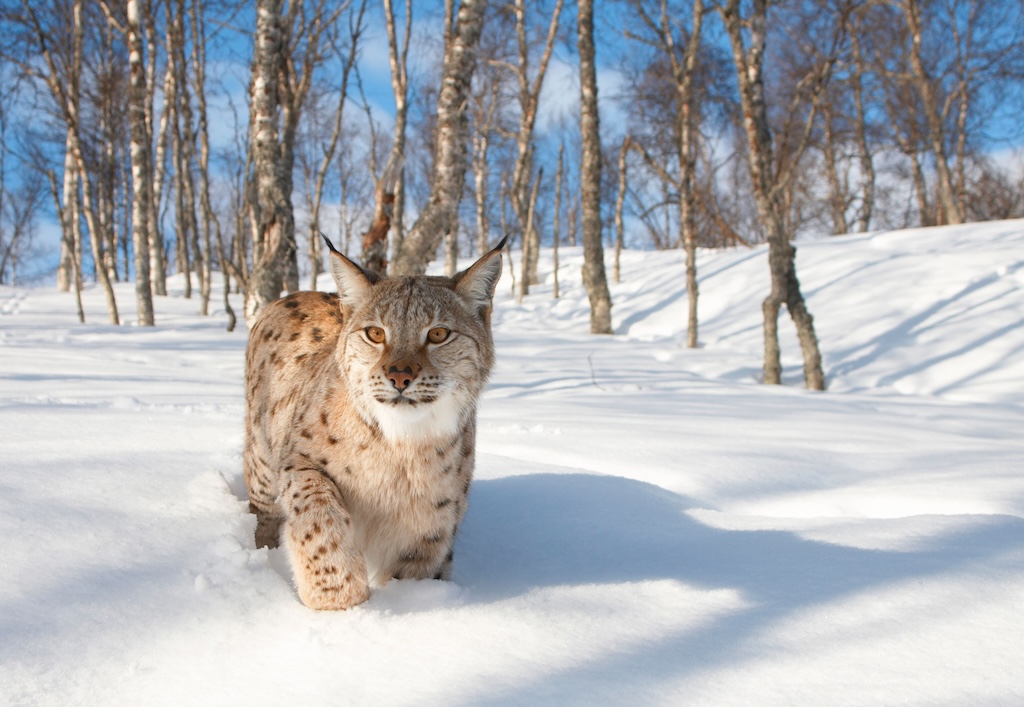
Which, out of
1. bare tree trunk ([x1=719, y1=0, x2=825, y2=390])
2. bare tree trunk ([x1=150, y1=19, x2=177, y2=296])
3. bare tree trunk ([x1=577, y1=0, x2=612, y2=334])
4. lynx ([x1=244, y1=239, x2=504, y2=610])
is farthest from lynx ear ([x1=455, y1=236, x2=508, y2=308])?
bare tree trunk ([x1=150, y1=19, x2=177, y2=296])

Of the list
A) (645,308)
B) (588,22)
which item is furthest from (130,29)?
(645,308)

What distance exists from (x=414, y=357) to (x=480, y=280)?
0.51 meters

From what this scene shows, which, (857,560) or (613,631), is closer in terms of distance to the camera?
(613,631)

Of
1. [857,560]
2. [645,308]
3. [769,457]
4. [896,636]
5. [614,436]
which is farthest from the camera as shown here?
[645,308]

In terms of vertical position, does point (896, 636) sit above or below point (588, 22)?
below

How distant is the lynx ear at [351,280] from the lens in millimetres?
2696

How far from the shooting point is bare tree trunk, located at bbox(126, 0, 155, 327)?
1320 cm

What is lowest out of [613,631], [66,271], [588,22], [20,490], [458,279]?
[613,631]

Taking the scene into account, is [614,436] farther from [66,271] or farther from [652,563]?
[66,271]

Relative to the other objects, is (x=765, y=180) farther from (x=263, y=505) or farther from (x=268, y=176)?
(x=263, y=505)

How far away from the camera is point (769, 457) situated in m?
4.31

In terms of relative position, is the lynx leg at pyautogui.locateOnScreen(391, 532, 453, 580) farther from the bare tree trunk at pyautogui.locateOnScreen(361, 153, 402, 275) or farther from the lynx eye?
the bare tree trunk at pyautogui.locateOnScreen(361, 153, 402, 275)

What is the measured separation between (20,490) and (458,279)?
5.81 ft

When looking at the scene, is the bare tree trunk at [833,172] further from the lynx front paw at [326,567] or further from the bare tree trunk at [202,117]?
the lynx front paw at [326,567]
